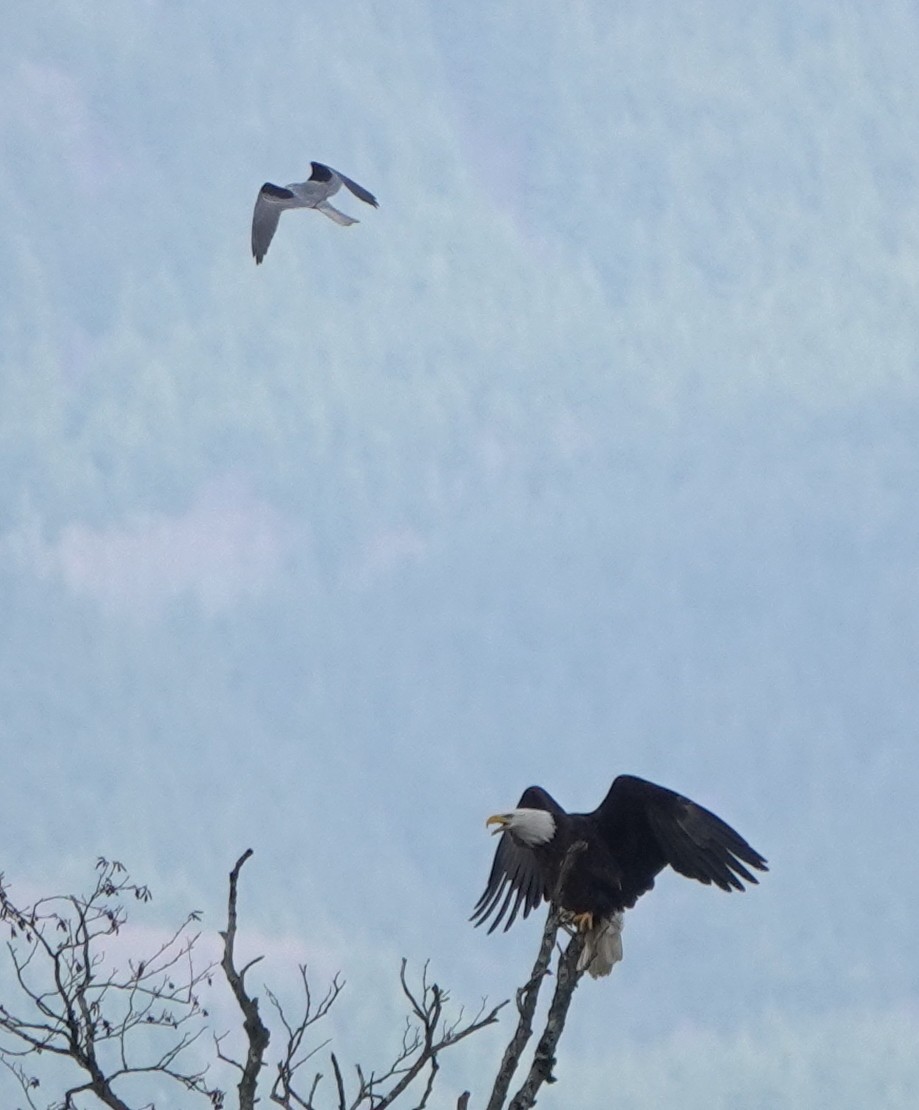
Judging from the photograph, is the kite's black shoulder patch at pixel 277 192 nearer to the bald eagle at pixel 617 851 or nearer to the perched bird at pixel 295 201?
the perched bird at pixel 295 201

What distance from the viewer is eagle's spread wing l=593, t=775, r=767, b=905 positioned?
9.04 metres

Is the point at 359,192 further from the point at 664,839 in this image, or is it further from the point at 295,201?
the point at 664,839

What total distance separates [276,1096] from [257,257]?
6456 millimetres

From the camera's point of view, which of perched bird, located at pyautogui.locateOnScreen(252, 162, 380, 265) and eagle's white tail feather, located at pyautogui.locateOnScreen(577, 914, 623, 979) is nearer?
eagle's white tail feather, located at pyautogui.locateOnScreen(577, 914, 623, 979)

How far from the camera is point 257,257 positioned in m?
11.5

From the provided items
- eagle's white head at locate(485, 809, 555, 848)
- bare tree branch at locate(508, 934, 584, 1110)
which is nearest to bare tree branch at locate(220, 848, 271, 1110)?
bare tree branch at locate(508, 934, 584, 1110)

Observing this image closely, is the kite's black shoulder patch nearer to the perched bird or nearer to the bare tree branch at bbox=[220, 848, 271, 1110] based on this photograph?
the perched bird

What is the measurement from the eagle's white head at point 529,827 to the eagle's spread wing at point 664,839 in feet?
0.93

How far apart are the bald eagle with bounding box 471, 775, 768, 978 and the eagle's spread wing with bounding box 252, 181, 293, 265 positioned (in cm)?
434

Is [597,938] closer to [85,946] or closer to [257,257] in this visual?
[85,946]

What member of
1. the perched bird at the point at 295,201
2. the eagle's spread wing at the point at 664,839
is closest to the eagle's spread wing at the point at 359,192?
the perched bird at the point at 295,201

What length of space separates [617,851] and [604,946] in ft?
2.15

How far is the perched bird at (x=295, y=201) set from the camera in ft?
38.3

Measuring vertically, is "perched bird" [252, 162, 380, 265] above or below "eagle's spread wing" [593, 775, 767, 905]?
above
